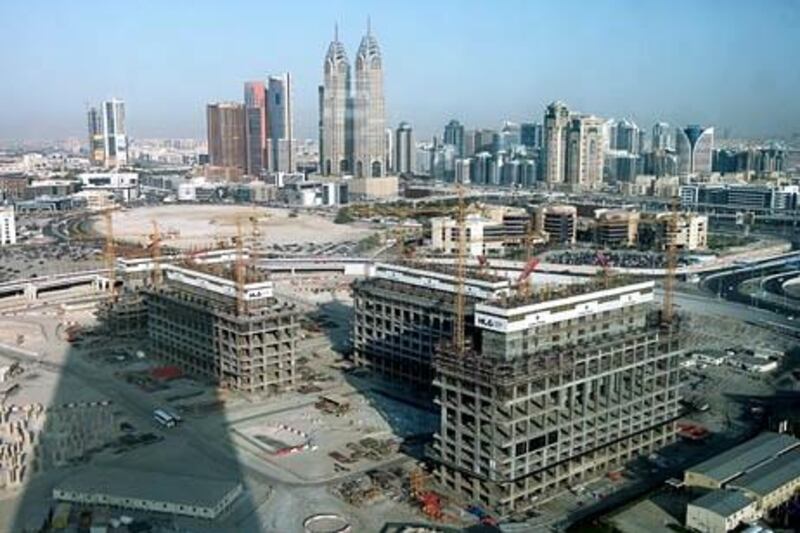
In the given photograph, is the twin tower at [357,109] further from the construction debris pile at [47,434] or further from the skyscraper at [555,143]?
the construction debris pile at [47,434]

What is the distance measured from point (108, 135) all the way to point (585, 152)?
53825 mm

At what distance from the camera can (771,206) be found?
5597 cm

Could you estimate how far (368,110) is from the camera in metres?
76.1

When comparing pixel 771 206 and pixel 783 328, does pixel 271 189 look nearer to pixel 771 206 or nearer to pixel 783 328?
pixel 771 206

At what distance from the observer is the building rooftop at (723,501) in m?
13.0

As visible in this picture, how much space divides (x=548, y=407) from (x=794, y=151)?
5856cm

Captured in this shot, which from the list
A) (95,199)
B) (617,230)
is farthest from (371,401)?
(95,199)

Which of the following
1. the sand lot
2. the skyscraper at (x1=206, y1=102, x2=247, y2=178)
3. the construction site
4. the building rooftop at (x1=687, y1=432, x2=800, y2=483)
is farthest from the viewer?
the skyscraper at (x1=206, y1=102, x2=247, y2=178)

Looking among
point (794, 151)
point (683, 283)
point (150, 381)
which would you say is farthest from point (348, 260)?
point (794, 151)

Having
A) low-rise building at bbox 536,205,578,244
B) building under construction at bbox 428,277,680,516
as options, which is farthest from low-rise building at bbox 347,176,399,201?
building under construction at bbox 428,277,680,516

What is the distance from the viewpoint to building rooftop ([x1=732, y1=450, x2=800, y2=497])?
45.0 feet

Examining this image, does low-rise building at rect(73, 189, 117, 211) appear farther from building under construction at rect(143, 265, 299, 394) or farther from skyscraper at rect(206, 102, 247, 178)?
building under construction at rect(143, 265, 299, 394)

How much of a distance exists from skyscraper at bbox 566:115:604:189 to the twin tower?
17141 mm

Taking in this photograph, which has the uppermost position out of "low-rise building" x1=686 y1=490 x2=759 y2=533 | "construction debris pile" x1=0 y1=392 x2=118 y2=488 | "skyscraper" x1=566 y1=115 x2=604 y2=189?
"skyscraper" x1=566 y1=115 x2=604 y2=189
